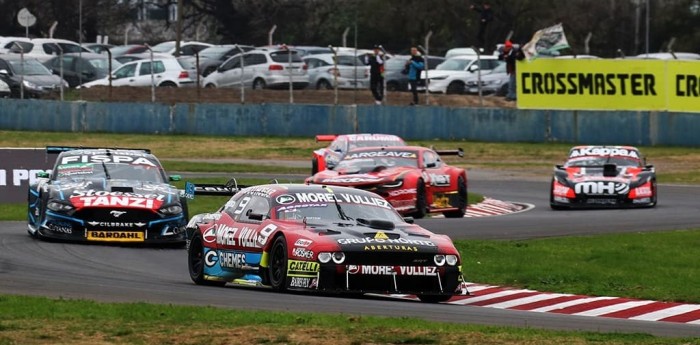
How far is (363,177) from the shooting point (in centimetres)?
2595

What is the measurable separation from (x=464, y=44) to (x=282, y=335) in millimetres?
56570

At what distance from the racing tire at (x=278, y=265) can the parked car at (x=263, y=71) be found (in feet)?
104

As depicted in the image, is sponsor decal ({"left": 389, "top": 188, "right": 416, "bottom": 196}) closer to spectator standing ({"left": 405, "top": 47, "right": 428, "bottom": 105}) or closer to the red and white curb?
the red and white curb

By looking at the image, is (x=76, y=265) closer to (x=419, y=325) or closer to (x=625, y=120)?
(x=419, y=325)

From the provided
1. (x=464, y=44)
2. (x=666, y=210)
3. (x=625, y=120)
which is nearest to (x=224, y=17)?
(x=464, y=44)

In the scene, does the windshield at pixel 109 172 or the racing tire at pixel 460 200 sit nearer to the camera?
the windshield at pixel 109 172

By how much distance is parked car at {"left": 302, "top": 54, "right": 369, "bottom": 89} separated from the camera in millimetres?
46562

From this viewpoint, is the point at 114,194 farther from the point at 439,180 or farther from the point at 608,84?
Answer: the point at 608,84

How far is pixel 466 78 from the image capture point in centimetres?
4806

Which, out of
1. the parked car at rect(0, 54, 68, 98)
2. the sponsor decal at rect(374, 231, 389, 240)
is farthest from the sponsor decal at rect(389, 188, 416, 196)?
the parked car at rect(0, 54, 68, 98)

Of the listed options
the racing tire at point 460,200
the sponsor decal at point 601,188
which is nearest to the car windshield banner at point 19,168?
the racing tire at point 460,200

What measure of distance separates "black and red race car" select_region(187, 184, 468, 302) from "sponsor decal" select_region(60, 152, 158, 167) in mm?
5057

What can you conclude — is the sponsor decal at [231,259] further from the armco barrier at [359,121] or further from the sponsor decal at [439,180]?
the armco barrier at [359,121]

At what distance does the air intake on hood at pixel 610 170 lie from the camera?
29161mm
